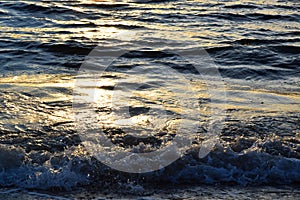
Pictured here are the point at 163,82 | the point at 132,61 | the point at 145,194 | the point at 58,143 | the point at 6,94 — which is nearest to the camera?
the point at 145,194


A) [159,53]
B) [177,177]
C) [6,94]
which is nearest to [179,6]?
[159,53]

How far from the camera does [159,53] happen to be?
423 inches

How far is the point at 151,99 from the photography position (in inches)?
317

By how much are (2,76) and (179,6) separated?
22.4 feet

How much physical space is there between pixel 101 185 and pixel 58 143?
1.02 metres

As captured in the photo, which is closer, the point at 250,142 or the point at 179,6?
the point at 250,142

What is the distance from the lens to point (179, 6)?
14.8 meters

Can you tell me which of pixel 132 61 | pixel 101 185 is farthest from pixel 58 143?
pixel 132 61

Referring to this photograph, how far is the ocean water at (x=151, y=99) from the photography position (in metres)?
5.78

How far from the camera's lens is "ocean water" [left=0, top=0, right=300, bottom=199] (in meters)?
5.78

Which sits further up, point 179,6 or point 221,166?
point 179,6

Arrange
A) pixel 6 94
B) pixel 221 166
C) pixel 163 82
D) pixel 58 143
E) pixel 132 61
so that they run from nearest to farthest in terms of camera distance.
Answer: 1. pixel 221 166
2. pixel 58 143
3. pixel 6 94
4. pixel 163 82
5. pixel 132 61

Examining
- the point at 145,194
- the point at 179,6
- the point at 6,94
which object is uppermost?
the point at 179,6

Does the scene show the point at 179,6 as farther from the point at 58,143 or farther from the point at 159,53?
the point at 58,143
